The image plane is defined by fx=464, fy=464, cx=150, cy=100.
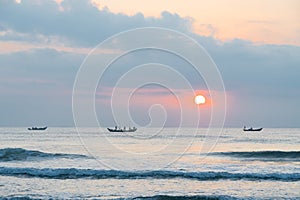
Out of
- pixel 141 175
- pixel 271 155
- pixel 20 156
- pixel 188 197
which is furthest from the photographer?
pixel 271 155

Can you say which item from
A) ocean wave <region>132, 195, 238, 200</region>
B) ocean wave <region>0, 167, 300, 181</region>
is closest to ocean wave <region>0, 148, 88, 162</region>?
ocean wave <region>0, 167, 300, 181</region>

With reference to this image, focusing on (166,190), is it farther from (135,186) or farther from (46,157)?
(46,157)

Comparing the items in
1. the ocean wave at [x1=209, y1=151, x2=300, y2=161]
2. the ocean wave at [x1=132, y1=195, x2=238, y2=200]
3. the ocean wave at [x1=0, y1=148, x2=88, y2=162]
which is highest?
the ocean wave at [x1=0, y1=148, x2=88, y2=162]

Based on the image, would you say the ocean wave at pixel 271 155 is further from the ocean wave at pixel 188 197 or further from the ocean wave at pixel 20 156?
the ocean wave at pixel 188 197

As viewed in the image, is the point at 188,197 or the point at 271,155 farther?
the point at 271,155

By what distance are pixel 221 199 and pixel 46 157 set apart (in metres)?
24.7

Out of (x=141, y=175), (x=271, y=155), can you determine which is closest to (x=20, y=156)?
(x=141, y=175)

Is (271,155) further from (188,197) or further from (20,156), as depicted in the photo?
(188,197)

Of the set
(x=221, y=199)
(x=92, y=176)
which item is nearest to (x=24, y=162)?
(x=92, y=176)

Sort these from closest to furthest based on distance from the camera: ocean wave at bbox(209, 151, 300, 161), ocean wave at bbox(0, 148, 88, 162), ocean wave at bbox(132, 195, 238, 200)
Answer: ocean wave at bbox(132, 195, 238, 200), ocean wave at bbox(0, 148, 88, 162), ocean wave at bbox(209, 151, 300, 161)

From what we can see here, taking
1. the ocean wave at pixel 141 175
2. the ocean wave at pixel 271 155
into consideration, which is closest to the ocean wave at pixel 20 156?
the ocean wave at pixel 141 175

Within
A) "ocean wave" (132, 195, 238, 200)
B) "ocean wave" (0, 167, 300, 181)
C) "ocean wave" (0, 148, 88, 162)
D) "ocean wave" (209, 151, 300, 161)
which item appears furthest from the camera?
"ocean wave" (209, 151, 300, 161)

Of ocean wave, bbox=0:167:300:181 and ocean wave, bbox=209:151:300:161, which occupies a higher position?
ocean wave, bbox=209:151:300:161

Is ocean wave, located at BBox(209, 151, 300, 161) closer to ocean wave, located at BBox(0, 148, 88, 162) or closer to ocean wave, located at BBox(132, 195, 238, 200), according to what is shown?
ocean wave, located at BBox(0, 148, 88, 162)
